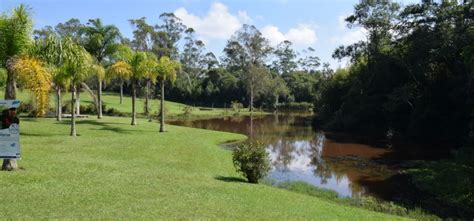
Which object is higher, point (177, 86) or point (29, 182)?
point (177, 86)

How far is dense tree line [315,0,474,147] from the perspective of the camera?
137 ft

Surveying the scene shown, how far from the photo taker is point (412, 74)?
47906mm

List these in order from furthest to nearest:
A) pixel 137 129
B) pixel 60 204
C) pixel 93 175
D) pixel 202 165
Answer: pixel 137 129
pixel 202 165
pixel 93 175
pixel 60 204

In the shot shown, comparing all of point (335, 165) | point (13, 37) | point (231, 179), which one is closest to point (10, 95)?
point (13, 37)

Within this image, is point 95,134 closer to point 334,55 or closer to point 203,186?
point 203,186

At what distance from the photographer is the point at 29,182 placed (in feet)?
47.2

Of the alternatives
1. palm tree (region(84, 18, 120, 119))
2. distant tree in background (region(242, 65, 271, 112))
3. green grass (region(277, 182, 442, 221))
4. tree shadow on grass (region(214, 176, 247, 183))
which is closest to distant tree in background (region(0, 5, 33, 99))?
tree shadow on grass (region(214, 176, 247, 183))

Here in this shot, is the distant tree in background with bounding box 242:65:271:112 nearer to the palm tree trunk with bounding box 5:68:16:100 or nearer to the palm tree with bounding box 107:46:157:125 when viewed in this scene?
the palm tree with bounding box 107:46:157:125

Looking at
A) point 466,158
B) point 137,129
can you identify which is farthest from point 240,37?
point 466,158

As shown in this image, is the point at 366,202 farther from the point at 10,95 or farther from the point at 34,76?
the point at 10,95

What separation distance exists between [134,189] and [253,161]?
6.50 m

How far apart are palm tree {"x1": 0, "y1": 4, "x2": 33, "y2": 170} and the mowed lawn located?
11.2ft

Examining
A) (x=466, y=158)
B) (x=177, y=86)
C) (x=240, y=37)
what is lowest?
(x=466, y=158)

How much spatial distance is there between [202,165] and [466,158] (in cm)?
1837
